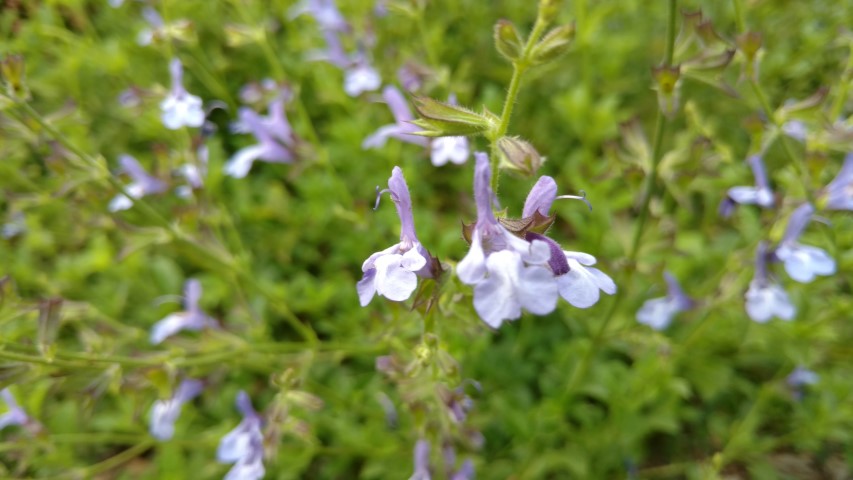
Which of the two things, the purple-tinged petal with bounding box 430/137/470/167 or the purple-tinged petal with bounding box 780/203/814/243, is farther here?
the purple-tinged petal with bounding box 780/203/814/243

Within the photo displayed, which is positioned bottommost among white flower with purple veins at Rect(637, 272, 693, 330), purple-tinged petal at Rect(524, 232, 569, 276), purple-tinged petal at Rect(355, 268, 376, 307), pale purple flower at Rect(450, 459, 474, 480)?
pale purple flower at Rect(450, 459, 474, 480)

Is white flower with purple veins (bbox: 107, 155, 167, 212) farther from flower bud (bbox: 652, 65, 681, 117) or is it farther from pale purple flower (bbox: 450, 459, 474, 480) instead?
flower bud (bbox: 652, 65, 681, 117)

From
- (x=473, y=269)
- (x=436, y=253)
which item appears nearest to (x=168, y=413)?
(x=436, y=253)

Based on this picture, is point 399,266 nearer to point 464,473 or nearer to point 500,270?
point 500,270

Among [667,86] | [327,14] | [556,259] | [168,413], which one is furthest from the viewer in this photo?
[327,14]

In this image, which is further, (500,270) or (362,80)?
(362,80)

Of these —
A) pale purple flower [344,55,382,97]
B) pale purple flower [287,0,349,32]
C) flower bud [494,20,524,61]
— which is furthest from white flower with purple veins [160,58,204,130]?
flower bud [494,20,524,61]

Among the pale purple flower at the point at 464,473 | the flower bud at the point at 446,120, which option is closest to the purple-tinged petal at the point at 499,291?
the flower bud at the point at 446,120

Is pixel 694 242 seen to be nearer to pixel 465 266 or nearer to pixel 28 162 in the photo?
pixel 465 266

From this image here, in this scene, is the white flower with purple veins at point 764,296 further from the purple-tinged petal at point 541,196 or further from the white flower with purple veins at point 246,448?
the white flower with purple veins at point 246,448
